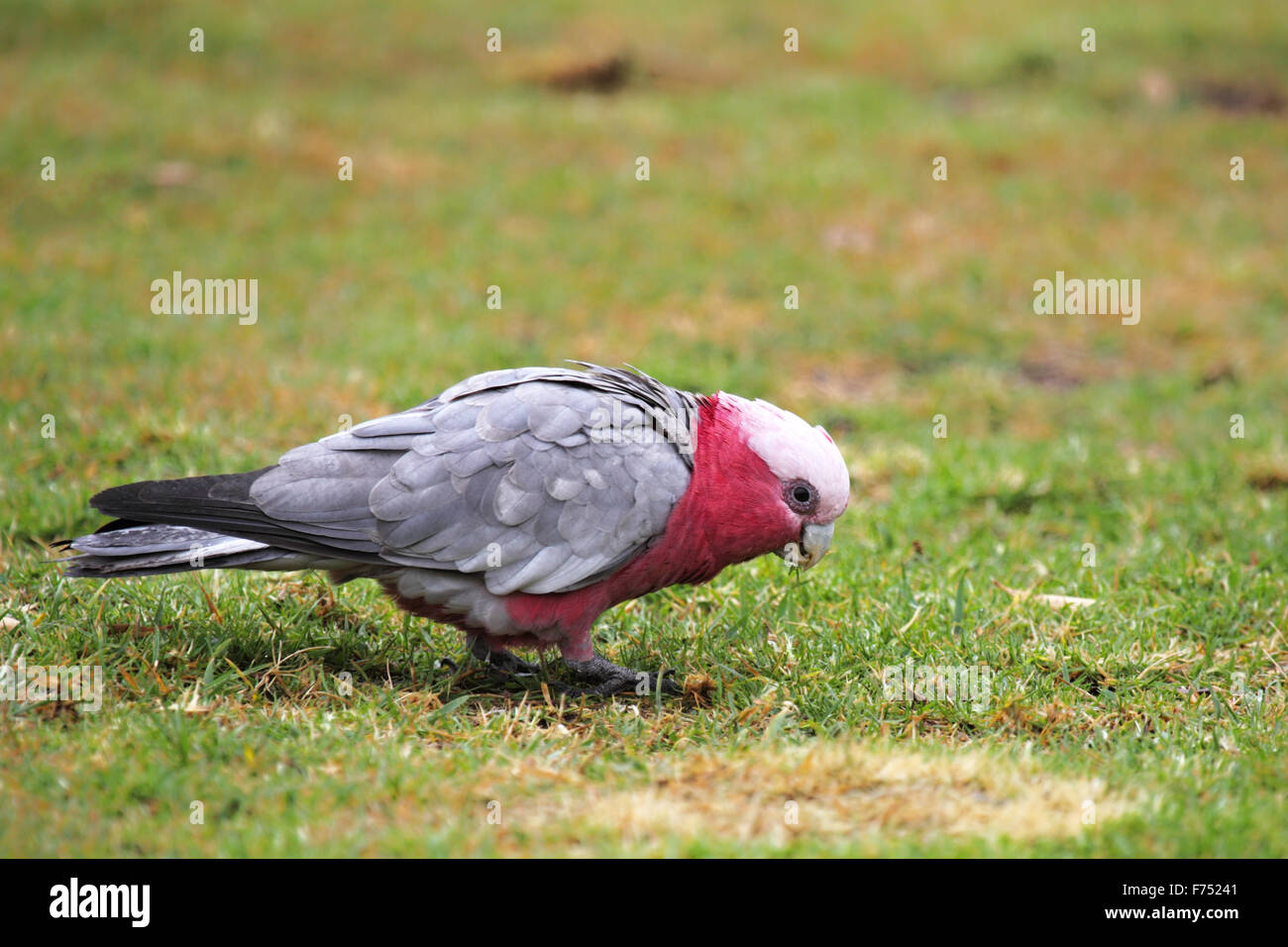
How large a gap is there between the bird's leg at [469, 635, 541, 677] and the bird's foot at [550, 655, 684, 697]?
0.61ft

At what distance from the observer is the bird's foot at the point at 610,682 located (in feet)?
14.2

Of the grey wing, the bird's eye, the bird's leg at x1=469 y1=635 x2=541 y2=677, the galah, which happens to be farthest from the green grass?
the bird's eye

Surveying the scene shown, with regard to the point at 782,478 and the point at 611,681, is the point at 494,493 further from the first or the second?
the point at 782,478

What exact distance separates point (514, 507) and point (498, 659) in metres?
0.76

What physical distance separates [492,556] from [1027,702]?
75.8 inches

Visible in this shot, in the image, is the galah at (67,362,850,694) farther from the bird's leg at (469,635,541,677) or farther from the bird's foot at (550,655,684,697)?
the bird's leg at (469,635,541,677)

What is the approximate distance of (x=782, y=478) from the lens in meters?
4.16

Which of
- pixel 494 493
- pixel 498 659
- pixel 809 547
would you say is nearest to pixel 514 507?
pixel 494 493

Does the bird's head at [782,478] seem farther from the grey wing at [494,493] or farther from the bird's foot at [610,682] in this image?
the bird's foot at [610,682]

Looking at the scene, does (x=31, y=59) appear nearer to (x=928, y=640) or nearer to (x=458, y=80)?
(x=458, y=80)

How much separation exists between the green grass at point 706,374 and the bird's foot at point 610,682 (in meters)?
0.17

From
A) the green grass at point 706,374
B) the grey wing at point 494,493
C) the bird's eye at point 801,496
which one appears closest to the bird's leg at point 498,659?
the green grass at point 706,374

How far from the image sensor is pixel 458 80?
43.7ft
